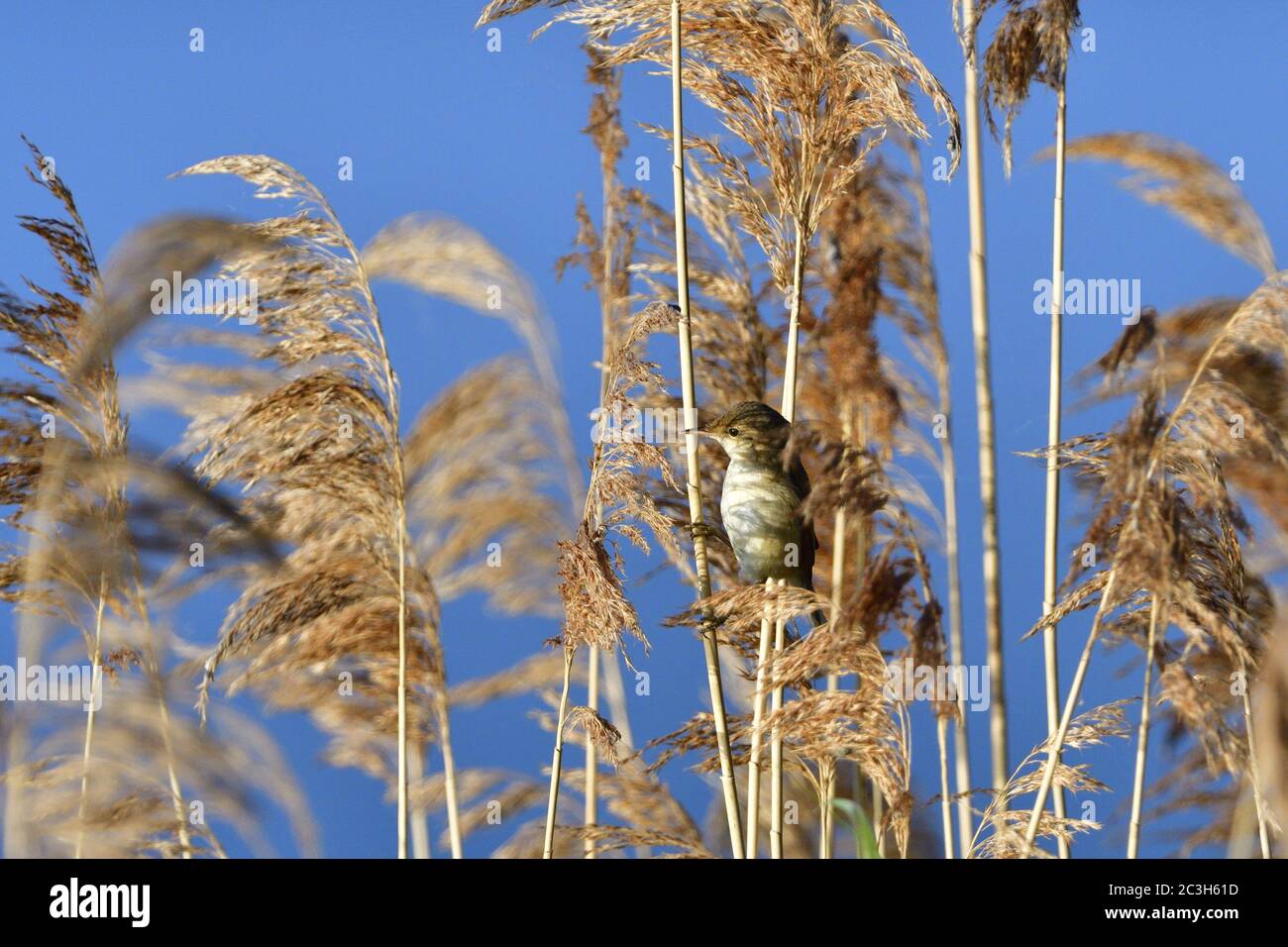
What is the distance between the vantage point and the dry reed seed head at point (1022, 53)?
3.20m

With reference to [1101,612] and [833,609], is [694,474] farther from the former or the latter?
[1101,612]

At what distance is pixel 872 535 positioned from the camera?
160 inches

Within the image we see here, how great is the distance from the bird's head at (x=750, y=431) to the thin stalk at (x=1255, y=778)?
1.10 meters

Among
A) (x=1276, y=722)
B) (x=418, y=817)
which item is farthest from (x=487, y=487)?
(x=1276, y=722)

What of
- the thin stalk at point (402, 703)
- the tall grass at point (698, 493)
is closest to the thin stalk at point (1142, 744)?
the tall grass at point (698, 493)

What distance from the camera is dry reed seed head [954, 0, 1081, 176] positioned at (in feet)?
10.5

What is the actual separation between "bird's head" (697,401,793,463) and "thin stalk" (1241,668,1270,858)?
3.62ft

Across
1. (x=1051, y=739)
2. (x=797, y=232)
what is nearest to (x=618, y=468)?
(x=797, y=232)

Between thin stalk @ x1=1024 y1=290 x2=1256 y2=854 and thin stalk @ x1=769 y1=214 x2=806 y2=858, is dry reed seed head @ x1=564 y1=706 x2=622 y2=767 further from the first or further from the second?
thin stalk @ x1=1024 y1=290 x2=1256 y2=854

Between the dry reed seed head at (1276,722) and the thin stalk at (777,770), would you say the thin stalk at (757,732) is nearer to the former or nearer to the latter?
the thin stalk at (777,770)

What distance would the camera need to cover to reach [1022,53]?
3275 millimetres

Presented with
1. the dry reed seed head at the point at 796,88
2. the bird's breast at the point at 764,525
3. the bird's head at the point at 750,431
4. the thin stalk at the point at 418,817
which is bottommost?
the thin stalk at the point at 418,817

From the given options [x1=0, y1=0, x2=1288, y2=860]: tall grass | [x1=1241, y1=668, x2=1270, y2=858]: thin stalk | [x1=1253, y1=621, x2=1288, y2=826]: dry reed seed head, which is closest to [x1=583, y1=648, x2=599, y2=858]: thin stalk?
[x1=0, y1=0, x2=1288, y2=860]: tall grass
